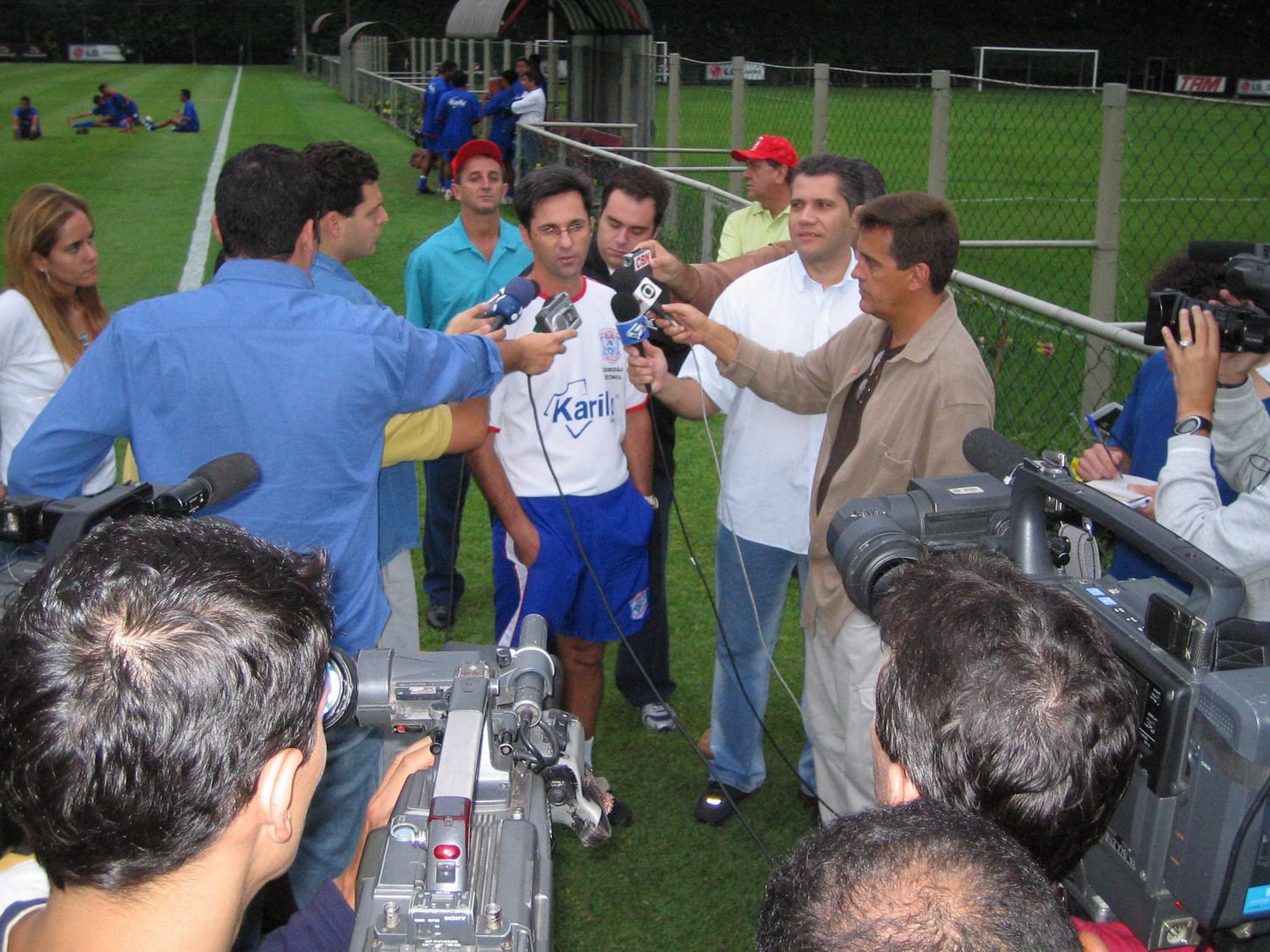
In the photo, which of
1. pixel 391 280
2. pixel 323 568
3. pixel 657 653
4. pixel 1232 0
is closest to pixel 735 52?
pixel 1232 0

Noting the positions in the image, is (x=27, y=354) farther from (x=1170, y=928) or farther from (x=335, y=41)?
(x=335, y=41)

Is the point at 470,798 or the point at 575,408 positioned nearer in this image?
the point at 470,798

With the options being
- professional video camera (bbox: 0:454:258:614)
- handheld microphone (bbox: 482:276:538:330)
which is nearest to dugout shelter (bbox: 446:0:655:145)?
handheld microphone (bbox: 482:276:538:330)

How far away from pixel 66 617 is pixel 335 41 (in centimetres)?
7035

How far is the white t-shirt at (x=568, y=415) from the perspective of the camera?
361cm

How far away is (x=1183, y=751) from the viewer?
136cm

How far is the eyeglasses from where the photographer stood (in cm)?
367

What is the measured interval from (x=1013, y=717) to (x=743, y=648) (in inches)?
100

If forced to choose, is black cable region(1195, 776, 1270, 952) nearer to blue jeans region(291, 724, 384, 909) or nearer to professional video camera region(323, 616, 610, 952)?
professional video camera region(323, 616, 610, 952)

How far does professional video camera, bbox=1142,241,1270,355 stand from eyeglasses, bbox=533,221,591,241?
1776mm

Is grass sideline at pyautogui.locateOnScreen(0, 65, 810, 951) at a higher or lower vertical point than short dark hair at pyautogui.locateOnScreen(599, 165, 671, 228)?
lower

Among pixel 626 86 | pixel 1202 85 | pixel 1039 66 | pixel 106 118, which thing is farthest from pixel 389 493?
pixel 1039 66

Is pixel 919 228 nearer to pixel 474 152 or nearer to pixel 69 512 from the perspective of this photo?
pixel 69 512

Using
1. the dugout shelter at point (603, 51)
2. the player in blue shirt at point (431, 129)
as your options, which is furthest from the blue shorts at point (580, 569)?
the player in blue shirt at point (431, 129)
